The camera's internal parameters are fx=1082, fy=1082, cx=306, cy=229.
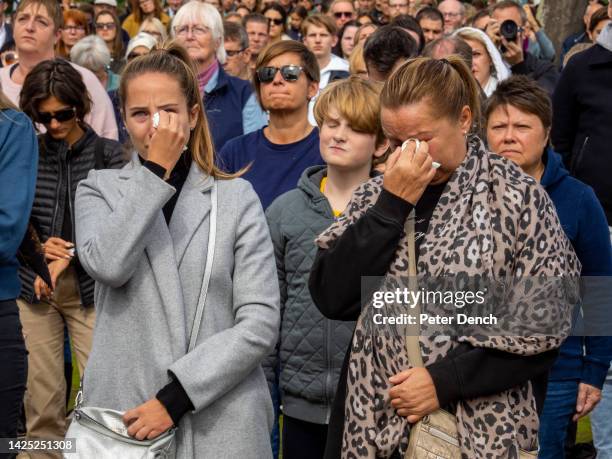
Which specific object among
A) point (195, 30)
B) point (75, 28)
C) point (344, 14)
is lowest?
point (344, 14)

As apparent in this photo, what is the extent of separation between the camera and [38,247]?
415 cm

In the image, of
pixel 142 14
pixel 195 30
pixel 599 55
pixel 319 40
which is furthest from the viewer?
pixel 142 14

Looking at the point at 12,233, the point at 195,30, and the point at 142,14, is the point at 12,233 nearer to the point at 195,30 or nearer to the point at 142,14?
the point at 195,30

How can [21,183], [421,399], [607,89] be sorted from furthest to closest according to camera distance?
1. [607,89]
2. [21,183]
3. [421,399]

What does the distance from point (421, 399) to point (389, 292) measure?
311 mm

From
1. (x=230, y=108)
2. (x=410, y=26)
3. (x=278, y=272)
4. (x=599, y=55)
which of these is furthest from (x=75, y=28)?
(x=278, y=272)

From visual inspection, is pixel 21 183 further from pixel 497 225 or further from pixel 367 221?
pixel 497 225

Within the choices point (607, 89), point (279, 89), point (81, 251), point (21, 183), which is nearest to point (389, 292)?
point (81, 251)

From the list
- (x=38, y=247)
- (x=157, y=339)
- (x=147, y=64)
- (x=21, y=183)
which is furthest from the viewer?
(x=38, y=247)

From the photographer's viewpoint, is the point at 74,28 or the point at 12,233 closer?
the point at 12,233

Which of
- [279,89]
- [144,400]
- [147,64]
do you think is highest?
[147,64]

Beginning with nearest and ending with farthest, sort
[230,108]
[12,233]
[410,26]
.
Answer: [12,233], [230,108], [410,26]

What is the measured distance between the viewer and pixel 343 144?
456 cm

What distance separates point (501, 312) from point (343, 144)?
173 centimetres
